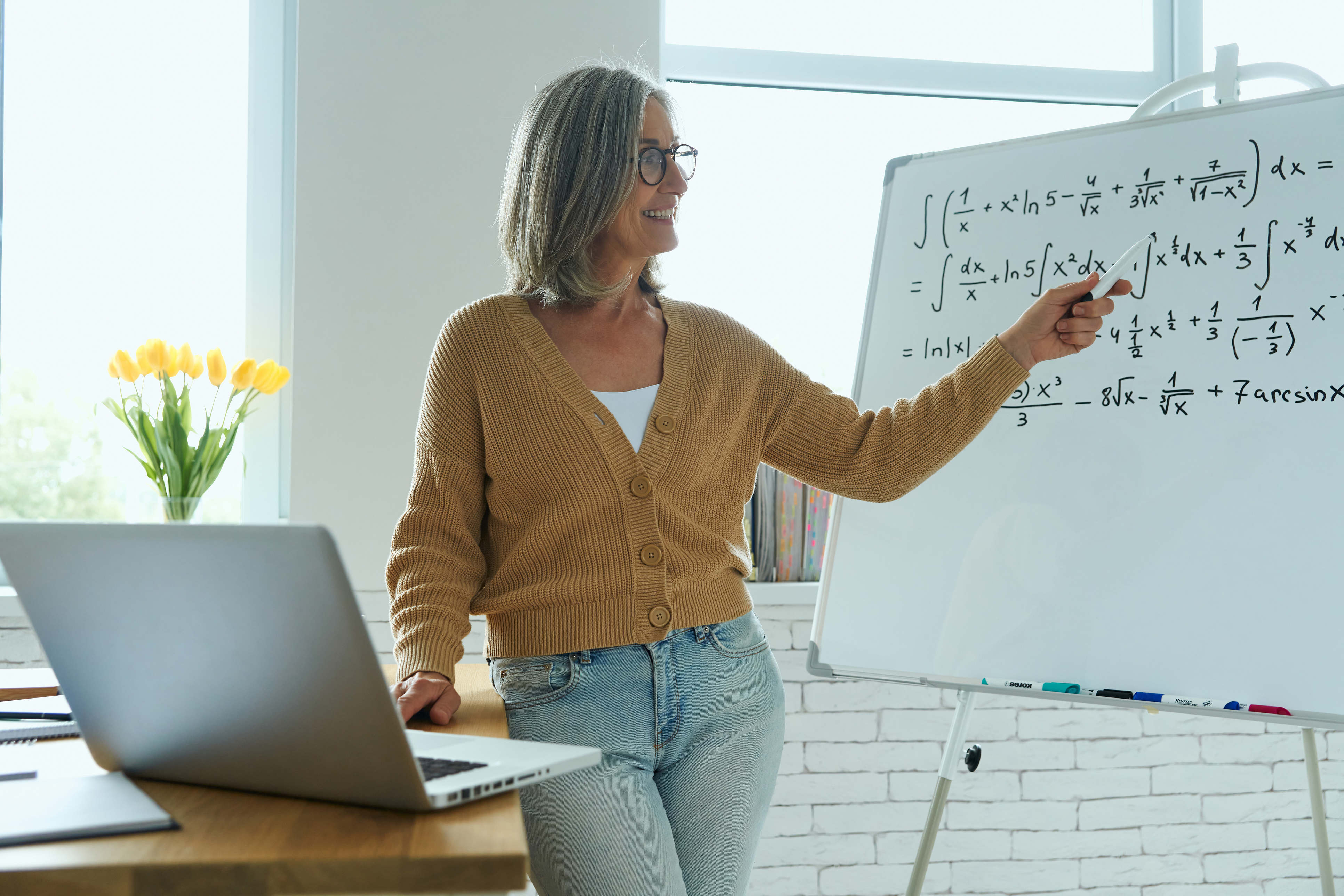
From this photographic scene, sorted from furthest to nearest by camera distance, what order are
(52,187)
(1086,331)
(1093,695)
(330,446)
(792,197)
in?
(792,197)
(52,187)
(330,446)
(1093,695)
(1086,331)

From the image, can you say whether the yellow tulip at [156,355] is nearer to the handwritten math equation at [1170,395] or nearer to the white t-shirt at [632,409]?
the white t-shirt at [632,409]

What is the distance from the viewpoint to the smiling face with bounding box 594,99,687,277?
1263mm

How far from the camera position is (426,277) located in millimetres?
2064

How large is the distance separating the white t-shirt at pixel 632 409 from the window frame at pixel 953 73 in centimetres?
137

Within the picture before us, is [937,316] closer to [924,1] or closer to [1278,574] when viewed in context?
[1278,574]

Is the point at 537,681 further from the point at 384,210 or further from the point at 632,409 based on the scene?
the point at 384,210

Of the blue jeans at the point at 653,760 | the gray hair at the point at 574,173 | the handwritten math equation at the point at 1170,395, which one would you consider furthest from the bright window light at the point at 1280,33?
the blue jeans at the point at 653,760

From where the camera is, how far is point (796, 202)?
244 centimetres

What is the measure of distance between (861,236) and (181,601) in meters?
2.06

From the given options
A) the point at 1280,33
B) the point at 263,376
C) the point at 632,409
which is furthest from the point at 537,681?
the point at 1280,33

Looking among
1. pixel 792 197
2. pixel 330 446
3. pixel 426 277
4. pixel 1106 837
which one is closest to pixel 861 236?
pixel 792 197

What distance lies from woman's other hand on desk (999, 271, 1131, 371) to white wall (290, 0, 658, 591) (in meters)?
1.14

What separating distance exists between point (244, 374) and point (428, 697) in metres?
1.13

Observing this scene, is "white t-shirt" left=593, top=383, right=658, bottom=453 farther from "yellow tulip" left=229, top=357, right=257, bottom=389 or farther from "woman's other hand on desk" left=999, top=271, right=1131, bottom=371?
"yellow tulip" left=229, top=357, right=257, bottom=389
